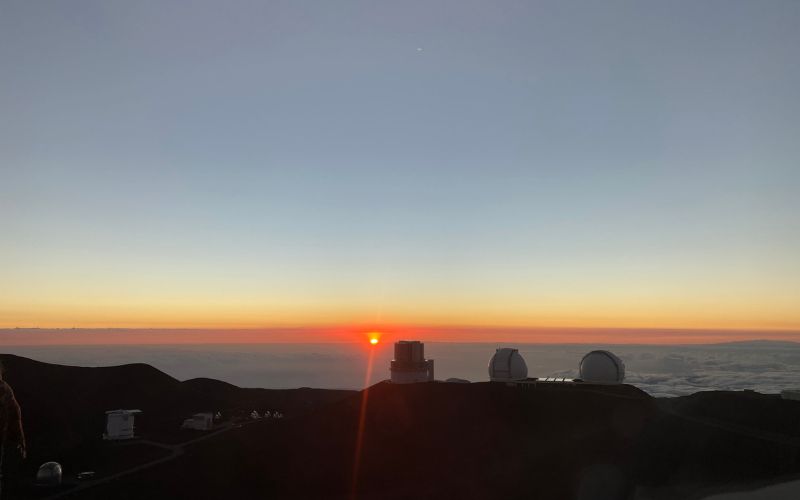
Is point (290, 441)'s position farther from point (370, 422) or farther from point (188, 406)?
point (188, 406)

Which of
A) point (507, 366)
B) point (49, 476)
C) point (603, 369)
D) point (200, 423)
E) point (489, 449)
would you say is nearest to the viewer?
point (49, 476)

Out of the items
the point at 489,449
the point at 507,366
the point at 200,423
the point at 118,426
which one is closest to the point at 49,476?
the point at 118,426

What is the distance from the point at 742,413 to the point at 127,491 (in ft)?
166

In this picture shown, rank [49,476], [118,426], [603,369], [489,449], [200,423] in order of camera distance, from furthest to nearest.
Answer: [200,423] → [118,426] → [603,369] → [489,449] → [49,476]

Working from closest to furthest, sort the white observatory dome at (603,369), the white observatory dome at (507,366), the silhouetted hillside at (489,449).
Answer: the silhouetted hillside at (489,449)
the white observatory dome at (603,369)
the white observatory dome at (507,366)

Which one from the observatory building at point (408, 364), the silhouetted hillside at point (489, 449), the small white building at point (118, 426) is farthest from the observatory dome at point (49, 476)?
the observatory building at point (408, 364)

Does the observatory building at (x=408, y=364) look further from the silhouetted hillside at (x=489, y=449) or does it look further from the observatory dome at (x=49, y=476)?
the observatory dome at (x=49, y=476)

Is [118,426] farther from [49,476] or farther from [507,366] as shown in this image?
[507,366]

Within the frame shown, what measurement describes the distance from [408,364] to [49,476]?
33239mm

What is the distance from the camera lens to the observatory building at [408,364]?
62.8 meters

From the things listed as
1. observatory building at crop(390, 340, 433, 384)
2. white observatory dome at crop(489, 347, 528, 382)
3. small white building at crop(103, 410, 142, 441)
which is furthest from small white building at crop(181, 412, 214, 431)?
white observatory dome at crop(489, 347, 528, 382)

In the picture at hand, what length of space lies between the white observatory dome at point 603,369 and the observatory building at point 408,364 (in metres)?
16.5

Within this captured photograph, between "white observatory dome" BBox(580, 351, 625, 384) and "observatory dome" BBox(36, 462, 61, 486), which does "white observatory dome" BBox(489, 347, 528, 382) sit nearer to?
"white observatory dome" BBox(580, 351, 625, 384)

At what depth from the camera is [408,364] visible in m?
63.0
